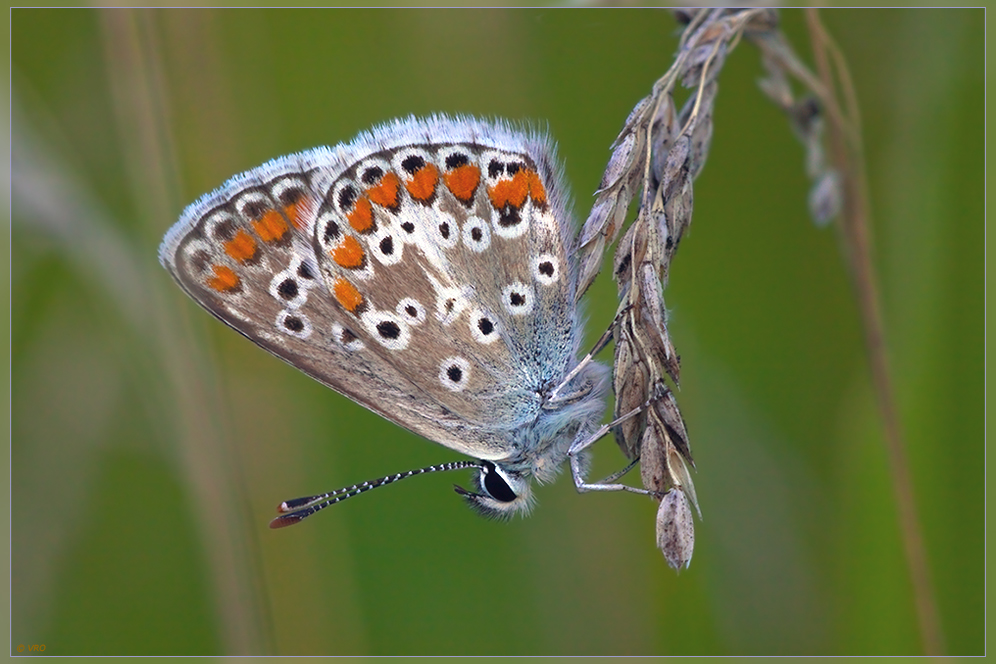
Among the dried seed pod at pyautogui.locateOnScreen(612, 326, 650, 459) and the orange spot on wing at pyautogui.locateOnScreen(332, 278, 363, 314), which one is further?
the orange spot on wing at pyautogui.locateOnScreen(332, 278, 363, 314)

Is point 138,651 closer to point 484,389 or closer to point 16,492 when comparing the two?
point 16,492

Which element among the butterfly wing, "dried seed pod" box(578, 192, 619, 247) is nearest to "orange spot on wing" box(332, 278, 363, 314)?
the butterfly wing

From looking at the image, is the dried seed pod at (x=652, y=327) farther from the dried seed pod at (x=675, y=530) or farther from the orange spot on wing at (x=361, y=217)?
the orange spot on wing at (x=361, y=217)

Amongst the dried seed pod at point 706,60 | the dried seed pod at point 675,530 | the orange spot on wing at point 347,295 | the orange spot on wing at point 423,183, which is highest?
the orange spot on wing at point 423,183

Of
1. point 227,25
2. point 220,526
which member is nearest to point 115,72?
point 227,25

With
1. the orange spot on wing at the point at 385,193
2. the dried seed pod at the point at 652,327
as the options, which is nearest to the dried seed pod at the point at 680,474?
the dried seed pod at the point at 652,327

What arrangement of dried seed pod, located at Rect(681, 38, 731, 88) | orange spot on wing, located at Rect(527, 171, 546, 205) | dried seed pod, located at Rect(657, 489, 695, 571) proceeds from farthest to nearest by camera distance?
orange spot on wing, located at Rect(527, 171, 546, 205), dried seed pod, located at Rect(681, 38, 731, 88), dried seed pod, located at Rect(657, 489, 695, 571)

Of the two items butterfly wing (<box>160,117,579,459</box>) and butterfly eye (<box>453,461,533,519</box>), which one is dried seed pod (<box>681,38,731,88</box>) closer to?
butterfly wing (<box>160,117,579,459</box>)
